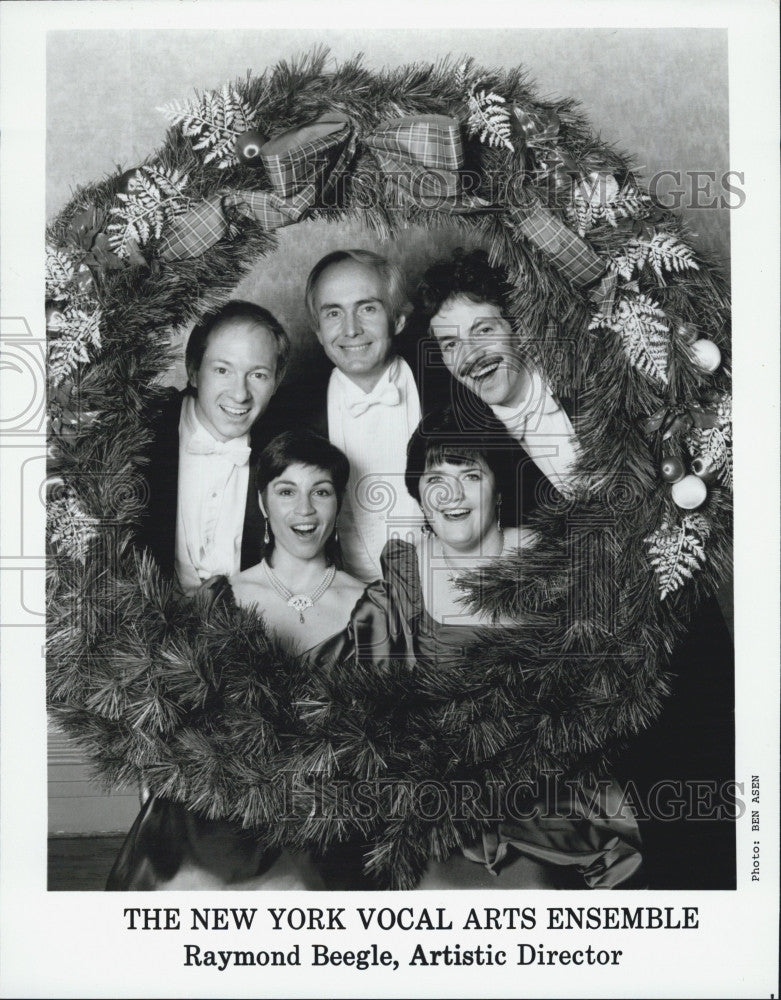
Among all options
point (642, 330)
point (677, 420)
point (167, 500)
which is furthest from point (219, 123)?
point (677, 420)

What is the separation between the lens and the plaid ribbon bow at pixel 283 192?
4.23ft

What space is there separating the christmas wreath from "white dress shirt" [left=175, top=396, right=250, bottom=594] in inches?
2.2

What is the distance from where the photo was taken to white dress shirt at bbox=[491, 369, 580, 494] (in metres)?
1.31

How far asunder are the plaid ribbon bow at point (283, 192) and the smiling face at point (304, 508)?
36 cm

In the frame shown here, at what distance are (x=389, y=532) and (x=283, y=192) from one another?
51 cm

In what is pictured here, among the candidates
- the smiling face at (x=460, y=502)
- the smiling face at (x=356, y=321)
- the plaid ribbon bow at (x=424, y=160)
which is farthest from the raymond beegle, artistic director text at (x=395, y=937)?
the plaid ribbon bow at (x=424, y=160)

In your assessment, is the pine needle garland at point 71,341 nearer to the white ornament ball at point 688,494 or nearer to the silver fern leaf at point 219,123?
the silver fern leaf at point 219,123

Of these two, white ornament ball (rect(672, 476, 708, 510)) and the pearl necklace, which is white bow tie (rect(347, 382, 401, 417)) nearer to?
the pearl necklace

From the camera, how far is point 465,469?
130 centimetres

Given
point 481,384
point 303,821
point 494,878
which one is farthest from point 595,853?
point 481,384

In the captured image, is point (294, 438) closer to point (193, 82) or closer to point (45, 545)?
point (45, 545)

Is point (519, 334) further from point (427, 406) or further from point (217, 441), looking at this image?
point (217, 441)

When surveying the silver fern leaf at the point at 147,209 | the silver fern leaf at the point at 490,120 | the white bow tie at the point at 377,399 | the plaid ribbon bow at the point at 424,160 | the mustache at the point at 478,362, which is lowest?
Result: the white bow tie at the point at 377,399

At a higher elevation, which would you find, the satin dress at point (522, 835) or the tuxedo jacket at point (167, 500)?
the tuxedo jacket at point (167, 500)
